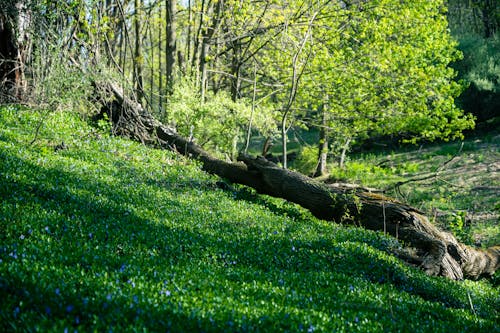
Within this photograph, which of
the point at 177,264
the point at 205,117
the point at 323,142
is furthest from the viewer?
the point at 323,142

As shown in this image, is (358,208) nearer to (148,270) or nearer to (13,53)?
(148,270)

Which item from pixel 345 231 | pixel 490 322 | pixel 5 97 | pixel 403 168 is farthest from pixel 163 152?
pixel 490 322

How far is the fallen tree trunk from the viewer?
11.1 m

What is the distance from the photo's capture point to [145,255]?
7145 mm

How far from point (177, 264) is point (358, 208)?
6933 millimetres

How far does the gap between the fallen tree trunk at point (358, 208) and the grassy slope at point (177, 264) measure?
77 centimetres

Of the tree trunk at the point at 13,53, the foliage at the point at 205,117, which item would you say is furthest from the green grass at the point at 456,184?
the tree trunk at the point at 13,53

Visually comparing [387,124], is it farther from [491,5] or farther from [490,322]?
[491,5]

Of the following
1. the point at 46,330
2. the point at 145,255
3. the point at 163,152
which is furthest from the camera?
the point at 163,152

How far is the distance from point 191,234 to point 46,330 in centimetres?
487

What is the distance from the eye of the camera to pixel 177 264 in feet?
23.4

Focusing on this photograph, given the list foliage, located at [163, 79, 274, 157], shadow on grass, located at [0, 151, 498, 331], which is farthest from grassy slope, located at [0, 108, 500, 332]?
foliage, located at [163, 79, 274, 157]

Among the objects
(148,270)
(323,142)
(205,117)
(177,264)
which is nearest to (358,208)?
(177,264)

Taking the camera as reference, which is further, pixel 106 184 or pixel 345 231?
pixel 345 231
